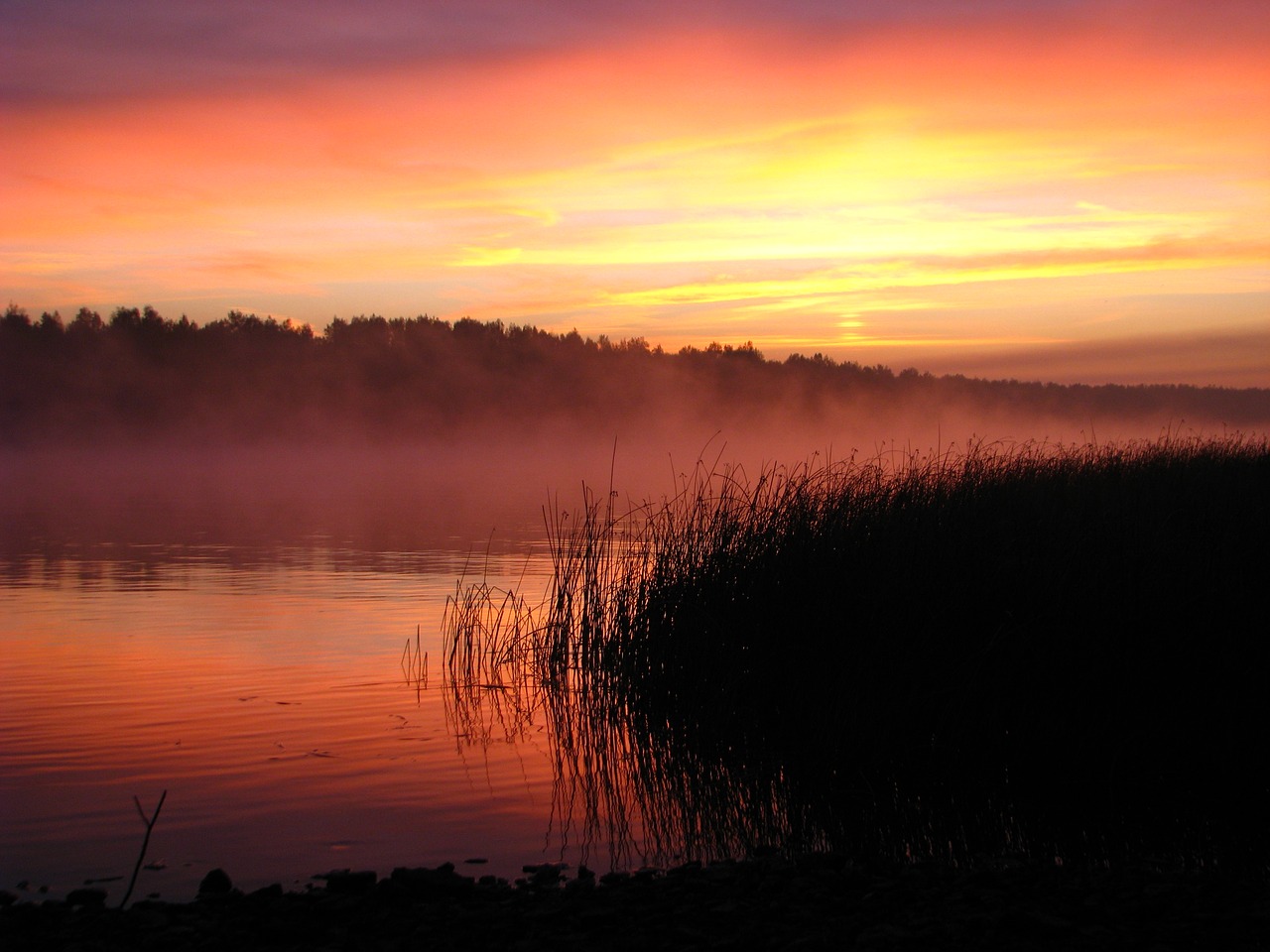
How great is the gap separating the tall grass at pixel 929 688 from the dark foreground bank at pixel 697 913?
104 centimetres

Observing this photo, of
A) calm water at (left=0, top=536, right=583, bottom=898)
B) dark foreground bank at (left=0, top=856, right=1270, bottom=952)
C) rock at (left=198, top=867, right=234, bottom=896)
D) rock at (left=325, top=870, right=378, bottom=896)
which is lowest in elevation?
calm water at (left=0, top=536, right=583, bottom=898)

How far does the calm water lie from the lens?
236 inches

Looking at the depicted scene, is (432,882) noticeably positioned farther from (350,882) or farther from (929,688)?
(929,688)

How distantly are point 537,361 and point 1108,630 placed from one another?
380 feet

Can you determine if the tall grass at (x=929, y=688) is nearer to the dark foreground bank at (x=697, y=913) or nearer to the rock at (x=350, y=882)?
the dark foreground bank at (x=697, y=913)

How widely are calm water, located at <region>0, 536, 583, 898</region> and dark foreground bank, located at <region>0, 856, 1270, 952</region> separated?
23.9 inches

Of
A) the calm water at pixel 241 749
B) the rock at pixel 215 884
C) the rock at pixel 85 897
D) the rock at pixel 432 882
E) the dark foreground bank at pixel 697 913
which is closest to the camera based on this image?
the dark foreground bank at pixel 697 913

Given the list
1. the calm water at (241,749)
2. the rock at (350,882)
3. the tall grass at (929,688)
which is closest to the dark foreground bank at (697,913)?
the rock at (350,882)

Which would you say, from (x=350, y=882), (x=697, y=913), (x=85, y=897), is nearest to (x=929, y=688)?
(x=697, y=913)

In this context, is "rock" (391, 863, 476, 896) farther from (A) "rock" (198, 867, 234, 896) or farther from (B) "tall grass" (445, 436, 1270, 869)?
(B) "tall grass" (445, 436, 1270, 869)

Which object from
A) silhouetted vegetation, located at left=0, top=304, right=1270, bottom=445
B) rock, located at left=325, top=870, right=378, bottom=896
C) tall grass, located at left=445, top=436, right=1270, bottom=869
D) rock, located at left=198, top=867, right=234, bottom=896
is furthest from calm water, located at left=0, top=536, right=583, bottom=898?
silhouetted vegetation, located at left=0, top=304, right=1270, bottom=445

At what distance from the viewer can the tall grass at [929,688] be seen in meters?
6.69

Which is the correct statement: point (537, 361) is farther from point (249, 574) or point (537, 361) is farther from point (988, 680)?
point (988, 680)

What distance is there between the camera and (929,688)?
7723mm
